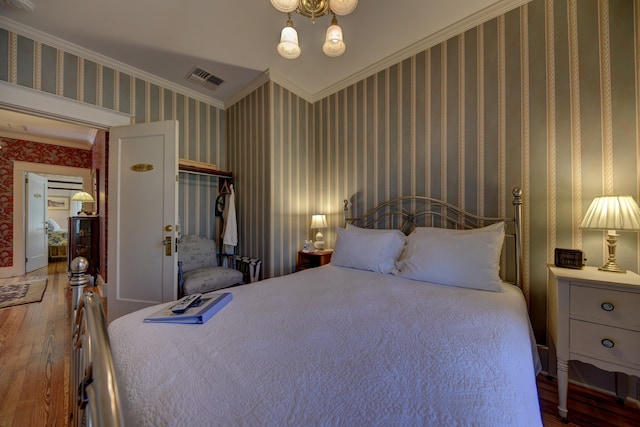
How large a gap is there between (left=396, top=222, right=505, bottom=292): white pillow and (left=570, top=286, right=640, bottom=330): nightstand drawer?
36 centimetres

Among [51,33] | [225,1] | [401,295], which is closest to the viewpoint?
[401,295]

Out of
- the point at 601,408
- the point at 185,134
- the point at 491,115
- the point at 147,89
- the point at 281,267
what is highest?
the point at 147,89

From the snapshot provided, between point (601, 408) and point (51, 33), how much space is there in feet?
17.0

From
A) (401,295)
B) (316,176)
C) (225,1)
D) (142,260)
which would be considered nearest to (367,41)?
(225,1)

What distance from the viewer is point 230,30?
221cm

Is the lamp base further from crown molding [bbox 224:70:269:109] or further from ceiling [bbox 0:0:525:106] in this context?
crown molding [bbox 224:70:269:109]

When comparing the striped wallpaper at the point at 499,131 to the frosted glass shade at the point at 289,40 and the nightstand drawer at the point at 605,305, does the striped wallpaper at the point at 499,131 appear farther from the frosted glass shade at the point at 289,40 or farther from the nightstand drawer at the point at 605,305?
the frosted glass shade at the point at 289,40

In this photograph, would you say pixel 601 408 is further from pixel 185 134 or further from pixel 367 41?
pixel 185 134

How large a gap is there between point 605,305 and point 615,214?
515 millimetres

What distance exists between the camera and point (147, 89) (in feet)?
9.50

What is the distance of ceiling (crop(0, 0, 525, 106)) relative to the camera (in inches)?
77.0

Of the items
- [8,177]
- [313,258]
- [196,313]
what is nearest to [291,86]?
[313,258]

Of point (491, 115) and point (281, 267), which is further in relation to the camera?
point (281, 267)

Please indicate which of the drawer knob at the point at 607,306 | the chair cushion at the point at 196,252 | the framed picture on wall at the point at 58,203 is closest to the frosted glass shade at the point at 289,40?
the drawer knob at the point at 607,306
